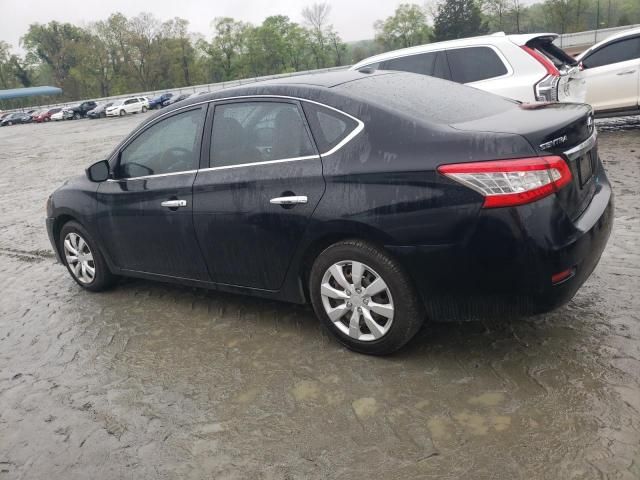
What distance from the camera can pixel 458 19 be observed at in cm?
6975

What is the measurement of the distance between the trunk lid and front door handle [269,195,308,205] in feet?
3.09

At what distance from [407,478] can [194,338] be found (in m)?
2.07

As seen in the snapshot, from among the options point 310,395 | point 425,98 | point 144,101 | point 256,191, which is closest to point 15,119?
point 144,101

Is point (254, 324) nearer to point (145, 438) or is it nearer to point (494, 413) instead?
point (145, 438)

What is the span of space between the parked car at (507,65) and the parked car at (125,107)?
4507cm

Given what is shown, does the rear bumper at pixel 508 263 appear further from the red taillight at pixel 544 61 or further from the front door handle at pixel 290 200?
the red taillight at pixel 544 61

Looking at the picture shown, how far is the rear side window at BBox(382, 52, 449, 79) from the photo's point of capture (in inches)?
320

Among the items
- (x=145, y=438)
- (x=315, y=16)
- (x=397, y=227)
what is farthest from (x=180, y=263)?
(x=315, y=16)

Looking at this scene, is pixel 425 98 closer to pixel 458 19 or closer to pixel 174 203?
pixel 174 203

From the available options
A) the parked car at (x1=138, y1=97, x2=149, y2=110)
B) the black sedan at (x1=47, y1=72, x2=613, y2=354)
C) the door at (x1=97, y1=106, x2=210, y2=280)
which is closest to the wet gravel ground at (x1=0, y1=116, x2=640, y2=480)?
the black sedan at (x1=47, y1=72, x2=613, y2=354)

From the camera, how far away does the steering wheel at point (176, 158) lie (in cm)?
417

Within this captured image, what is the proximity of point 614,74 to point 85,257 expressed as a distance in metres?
8.85

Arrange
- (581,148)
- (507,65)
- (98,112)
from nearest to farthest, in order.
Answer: (581,148) < (507,65) < (98,112)

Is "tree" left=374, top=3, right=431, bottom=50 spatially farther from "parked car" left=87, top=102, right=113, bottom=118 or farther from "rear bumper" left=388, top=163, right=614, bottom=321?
"rear bumper" left=388, top=163, right=614, bottom=321
